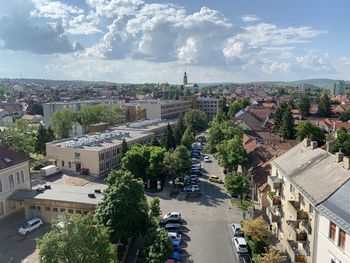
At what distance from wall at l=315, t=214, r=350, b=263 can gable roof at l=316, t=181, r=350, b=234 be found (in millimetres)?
613

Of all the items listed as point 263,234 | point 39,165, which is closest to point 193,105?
point 39,165

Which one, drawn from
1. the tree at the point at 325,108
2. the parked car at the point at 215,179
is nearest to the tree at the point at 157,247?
the parked car at the point at 215,179

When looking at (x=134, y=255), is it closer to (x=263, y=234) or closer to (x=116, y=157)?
(x=263, y=234)

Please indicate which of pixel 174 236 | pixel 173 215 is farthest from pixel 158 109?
pixel 174 236

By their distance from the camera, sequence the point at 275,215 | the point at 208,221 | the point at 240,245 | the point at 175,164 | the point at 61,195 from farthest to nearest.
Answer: the point at 175,164 → the point at 61,195 → the point at 208,221 → the point at 275,215 → the point at 240,245

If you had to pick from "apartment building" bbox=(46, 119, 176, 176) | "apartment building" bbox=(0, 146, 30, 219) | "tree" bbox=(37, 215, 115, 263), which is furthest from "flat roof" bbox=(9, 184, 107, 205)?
"apartment building" bbox=(46, 119, 176, 176)

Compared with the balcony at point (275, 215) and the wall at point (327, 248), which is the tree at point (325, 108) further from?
the wall at point (327, 248)

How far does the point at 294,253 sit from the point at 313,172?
707 cm

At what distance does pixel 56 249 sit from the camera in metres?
22.0

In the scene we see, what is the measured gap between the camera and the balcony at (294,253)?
2670 centimetres

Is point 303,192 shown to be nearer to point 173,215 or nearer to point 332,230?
point 332,230

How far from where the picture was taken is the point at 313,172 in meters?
28.5

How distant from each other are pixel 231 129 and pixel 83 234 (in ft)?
168

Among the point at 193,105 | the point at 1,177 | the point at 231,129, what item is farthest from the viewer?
the point at 193,105
